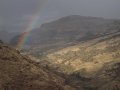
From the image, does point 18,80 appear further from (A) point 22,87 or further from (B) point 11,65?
(B) point 11,65

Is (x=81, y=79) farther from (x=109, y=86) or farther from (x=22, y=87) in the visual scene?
(x=22, y=87)

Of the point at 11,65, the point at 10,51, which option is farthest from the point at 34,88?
the point at 10,51

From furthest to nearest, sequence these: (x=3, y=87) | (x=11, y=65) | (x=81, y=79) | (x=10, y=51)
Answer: (x=81, y=79) → (x=10, y=51) → (x=11, y=65) → (x=3, y=87)

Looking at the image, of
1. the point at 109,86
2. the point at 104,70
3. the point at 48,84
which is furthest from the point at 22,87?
the point at 104,70

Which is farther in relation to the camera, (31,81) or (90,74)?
(90,74)

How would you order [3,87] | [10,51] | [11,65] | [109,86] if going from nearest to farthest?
[3,87], [11,65], [10,51], [109,86]

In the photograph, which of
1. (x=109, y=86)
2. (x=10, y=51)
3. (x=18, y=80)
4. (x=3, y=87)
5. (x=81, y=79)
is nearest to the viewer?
(x=3, y=87)

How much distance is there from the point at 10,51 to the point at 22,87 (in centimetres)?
1288

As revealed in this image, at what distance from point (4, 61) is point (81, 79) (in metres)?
39.3

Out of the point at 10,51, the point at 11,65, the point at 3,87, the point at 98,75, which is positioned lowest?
the point at 3,87

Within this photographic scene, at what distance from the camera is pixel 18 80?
1561 inches

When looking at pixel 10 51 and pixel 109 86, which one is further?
pixel 109 86

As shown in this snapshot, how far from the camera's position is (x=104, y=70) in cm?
8200

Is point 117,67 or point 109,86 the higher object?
point 117,67
